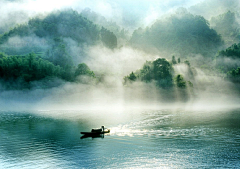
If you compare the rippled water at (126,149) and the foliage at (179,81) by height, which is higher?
the foliage at (179,81)

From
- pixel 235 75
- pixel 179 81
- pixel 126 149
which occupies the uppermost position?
pixel 235 75

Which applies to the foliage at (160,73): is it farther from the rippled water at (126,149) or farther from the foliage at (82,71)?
the rippled water at (126,149)

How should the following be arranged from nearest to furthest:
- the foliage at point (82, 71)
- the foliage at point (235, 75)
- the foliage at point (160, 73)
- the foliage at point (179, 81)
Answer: the foliage at point (179, 81) → the foliage at point (160, 73) → the foliage at point (82, 71) → the foliage at point (235, 75)

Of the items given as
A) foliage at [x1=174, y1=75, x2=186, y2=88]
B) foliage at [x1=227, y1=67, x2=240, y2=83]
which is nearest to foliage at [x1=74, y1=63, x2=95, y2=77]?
foliage at [x1=174, y1=75, x2=186, y2=88]

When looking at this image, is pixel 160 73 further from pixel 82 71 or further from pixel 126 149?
pixel 126 149

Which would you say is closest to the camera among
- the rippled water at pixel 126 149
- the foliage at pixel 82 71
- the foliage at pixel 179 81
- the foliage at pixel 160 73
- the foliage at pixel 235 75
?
the rippled water at pixel 126 149

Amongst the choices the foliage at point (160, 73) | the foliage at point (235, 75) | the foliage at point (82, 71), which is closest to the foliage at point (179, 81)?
the foliage at point (160, 73)

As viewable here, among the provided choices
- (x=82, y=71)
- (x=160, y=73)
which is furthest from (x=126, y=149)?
(x=82, y=71)

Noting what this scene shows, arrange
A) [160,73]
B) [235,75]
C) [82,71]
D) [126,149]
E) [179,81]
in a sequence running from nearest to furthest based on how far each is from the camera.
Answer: [126,149] < [179,81] < [160,73] < [82,71] < [235,75]

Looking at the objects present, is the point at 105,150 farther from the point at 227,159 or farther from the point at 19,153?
the point at 227,159

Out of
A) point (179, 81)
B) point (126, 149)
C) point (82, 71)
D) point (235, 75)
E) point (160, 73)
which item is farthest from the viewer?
point (235, 75)

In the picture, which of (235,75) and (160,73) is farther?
(235,75)

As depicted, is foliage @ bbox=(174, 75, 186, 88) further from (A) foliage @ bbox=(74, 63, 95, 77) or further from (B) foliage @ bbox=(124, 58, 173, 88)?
(A) foliage @ bbox=(74, 63, 95, 77)

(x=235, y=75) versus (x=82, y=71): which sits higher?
(x=82, y=71)
